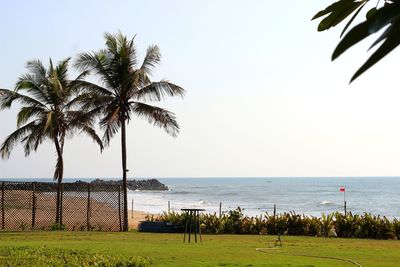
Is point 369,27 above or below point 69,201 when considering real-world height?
above

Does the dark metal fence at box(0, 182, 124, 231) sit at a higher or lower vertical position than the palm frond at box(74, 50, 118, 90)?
lower

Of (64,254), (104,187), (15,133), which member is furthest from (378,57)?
(15,133)

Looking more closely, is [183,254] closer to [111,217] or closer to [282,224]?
[282,224]

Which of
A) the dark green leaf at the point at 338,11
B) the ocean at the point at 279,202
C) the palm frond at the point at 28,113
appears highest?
the palm frond at the point at 28,113

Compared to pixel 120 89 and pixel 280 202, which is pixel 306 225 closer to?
pixel 120 89

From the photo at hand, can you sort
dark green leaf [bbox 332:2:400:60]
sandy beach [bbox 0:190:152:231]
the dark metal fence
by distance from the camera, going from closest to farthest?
dark green leaf [bbox 332:2:400:60] < the dark metal fence < sandy beach [bbox 0:190:152:231]

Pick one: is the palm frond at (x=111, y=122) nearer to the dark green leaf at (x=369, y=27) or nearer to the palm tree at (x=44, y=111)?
the palm tree at (x=44, y=111)

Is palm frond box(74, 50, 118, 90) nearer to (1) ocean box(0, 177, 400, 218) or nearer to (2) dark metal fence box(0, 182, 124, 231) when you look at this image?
(2) dark metal fence box(0, 182, 124, 231)

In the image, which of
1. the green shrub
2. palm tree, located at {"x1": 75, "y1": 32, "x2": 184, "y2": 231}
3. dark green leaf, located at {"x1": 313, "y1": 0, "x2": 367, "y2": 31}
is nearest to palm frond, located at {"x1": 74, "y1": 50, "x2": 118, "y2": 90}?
palm tree, located at {"x1": 75, "y1": 32, "x2": 184, "y2": 231}

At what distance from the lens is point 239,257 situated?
41.3ft

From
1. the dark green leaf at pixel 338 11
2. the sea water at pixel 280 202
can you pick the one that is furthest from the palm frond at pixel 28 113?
the dark green leaf at pixel 338 11

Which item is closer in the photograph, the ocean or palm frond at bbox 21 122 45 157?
palm frond at bbox 21 122 45 157

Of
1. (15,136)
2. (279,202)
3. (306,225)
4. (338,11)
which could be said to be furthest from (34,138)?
(279,202)

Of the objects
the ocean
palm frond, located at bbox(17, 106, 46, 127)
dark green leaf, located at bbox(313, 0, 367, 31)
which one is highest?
palm frond, located at bbox(17, 106, 46, 127)
